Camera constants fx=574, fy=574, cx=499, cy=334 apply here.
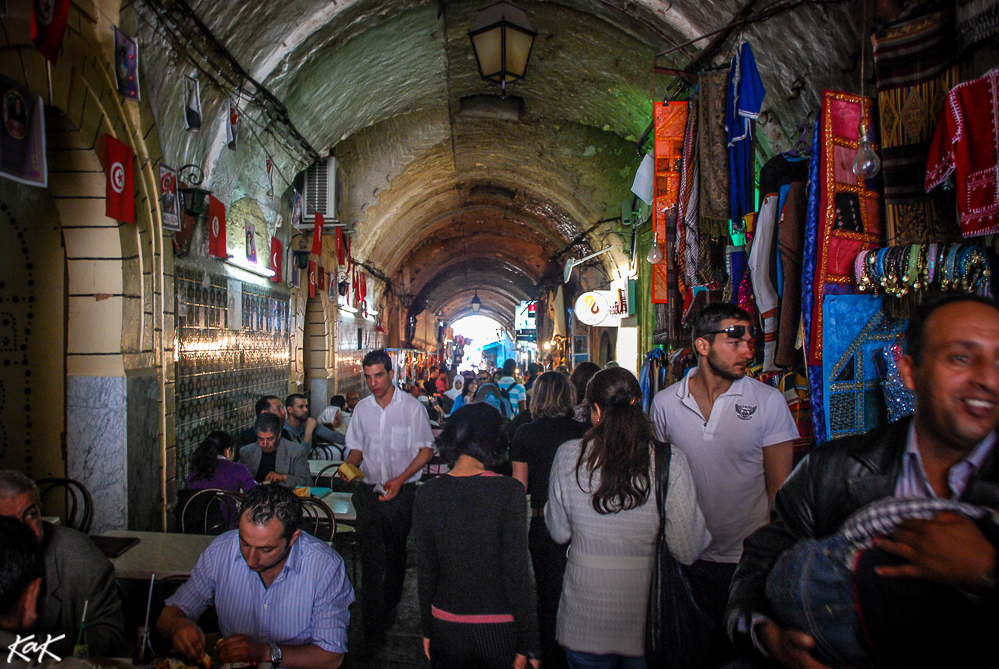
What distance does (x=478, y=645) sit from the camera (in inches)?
88.1

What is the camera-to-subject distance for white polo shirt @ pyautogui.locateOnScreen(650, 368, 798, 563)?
2480mm

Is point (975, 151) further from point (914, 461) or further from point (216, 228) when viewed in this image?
point (216, 228)

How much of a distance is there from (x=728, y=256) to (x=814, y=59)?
4.97 feet

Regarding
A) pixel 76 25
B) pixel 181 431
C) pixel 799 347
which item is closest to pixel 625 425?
pixel 799 347

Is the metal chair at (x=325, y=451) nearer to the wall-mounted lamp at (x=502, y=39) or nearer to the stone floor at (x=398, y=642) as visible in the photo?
the stone floor at (x=398, y=642)

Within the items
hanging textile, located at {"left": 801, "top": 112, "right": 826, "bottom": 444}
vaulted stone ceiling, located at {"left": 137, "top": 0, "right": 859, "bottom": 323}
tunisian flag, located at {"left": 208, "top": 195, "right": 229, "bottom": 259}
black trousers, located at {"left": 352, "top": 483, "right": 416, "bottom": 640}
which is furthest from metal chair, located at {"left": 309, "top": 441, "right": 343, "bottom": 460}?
hanging textile, located at {"left": 801, "top": 112, "right": 826, "bottom": 444}

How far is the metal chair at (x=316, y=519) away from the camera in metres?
3.69

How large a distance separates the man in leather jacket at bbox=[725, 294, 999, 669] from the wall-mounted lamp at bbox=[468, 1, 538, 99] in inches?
193

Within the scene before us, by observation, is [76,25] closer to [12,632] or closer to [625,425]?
[12,632]

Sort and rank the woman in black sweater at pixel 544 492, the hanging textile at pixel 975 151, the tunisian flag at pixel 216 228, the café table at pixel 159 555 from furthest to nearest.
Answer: the tunisian flag at pixel 216 228
the woman in black sweater at pixel 544 492
the café table at pixel 159 555
the hanging textile at pixel 975 151

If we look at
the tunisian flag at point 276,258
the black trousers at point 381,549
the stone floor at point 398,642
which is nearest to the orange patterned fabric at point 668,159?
the black trousers at point 381,549

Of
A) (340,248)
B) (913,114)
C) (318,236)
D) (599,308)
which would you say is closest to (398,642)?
(913,114)

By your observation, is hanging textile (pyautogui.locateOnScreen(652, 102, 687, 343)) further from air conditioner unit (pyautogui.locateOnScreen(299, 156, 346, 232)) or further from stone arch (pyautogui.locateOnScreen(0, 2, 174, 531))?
air conditioner unit (pyautogui.locateOnScreen(299, 156, 346, 232))

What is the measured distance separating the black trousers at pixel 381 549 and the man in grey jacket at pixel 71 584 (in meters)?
1.74
